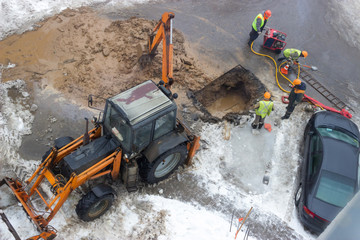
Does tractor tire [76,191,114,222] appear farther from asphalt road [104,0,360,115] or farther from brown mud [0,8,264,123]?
asphalt road [104,0,360,115]

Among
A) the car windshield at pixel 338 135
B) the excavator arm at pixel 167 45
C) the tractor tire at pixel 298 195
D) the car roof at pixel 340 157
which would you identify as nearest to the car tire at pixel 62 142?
the excavator arm at pixel 167 45

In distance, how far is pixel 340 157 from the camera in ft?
23.6

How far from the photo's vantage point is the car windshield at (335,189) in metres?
6.59

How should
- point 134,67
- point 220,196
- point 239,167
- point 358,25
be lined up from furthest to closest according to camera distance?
point 358,25, point 134,67, point 239,167, point 220,196

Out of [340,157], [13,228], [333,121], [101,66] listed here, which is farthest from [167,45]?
[13,228]

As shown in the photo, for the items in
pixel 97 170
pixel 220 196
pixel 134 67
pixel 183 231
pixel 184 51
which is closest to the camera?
pixel 97 170

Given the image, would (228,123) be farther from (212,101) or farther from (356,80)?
(356,80)

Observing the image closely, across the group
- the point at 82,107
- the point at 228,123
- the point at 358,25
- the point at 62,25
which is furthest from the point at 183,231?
the point at 358,25

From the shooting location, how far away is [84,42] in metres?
10.2

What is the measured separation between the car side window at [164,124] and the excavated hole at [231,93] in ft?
9.45

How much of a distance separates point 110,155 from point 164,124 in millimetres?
1297

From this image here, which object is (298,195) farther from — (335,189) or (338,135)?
(338,135)

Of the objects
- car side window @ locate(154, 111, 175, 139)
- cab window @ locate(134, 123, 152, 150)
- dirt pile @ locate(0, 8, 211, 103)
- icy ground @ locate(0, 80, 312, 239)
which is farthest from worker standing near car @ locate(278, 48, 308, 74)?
cab window @ locate(134, 123, 152, 150)

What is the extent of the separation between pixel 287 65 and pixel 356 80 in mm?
2653
